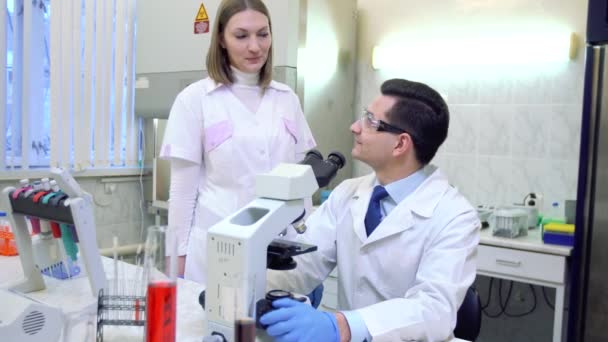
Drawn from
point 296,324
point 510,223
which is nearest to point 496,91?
point 510,223

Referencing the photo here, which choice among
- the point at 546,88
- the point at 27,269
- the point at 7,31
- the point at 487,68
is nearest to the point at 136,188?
the point at 7,31

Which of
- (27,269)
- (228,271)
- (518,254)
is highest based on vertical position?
(228,271)

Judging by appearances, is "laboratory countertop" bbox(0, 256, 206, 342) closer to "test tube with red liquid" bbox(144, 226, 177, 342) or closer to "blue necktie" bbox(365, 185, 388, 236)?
"test tube with red liquid" bbox(144, 226, 177, 342)

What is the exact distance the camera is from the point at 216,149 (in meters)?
1.71

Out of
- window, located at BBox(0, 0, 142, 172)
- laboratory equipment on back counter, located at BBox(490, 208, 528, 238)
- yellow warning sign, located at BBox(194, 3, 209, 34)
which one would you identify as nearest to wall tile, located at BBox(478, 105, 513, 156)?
laboratory equipment on back counter, located at BBox(490, 208, 528, 238)

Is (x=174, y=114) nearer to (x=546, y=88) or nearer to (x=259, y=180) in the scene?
(x=259, y=180)

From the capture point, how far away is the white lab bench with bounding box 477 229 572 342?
6.81ft

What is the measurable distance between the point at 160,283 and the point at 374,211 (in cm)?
68

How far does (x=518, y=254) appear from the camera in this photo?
2.14 metres

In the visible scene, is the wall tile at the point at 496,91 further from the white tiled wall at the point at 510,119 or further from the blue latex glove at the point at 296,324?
the blue latex glove at the point at 296,324

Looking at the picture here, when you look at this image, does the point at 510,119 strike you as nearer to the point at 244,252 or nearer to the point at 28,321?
the point at 244,252

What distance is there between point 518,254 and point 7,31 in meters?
2.59

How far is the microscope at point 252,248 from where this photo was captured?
3.07 ft

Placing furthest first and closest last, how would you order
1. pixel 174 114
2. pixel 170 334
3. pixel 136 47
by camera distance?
pixel 136 47, pixel 174 114, pixel 170 334
